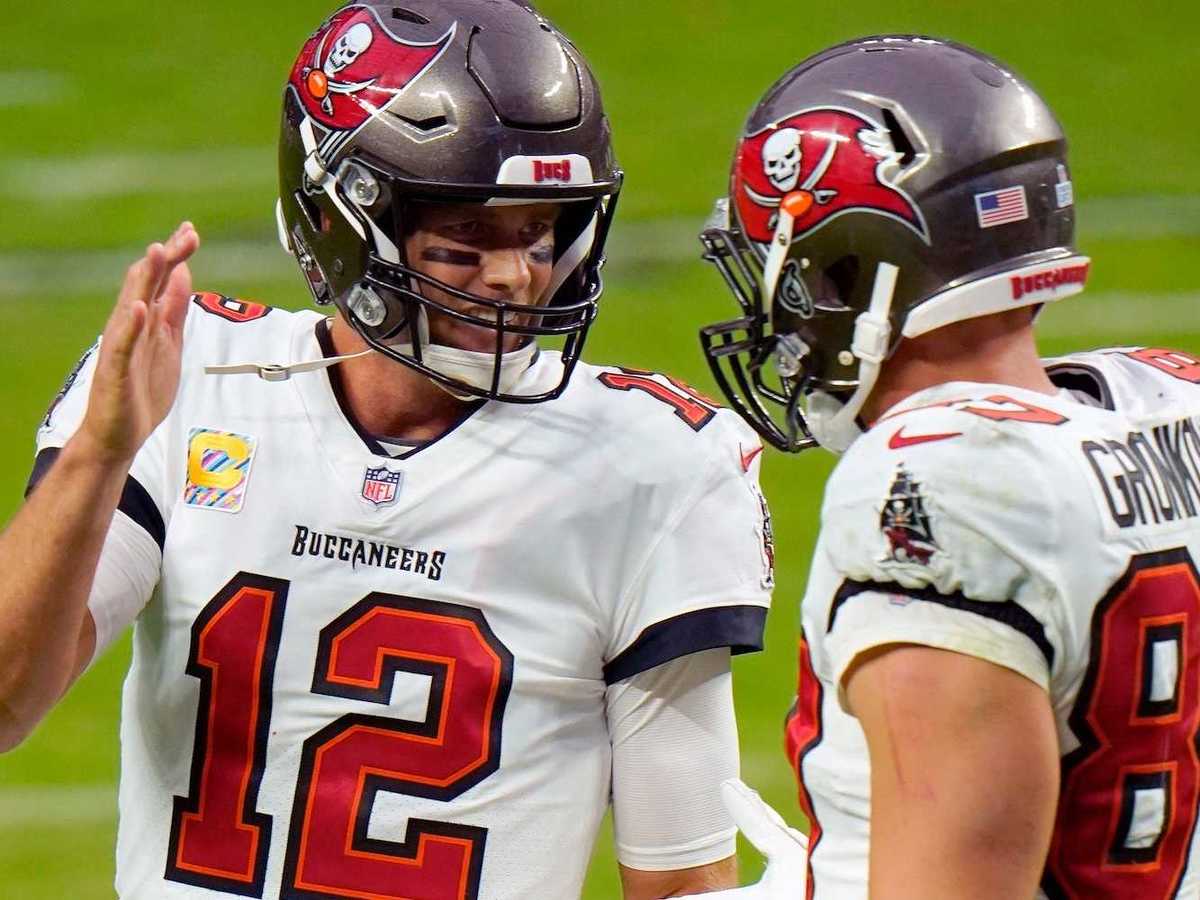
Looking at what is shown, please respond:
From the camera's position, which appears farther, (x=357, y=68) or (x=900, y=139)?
(x=357, y=68)

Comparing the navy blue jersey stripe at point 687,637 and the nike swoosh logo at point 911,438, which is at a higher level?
the nike swoosh logo at point 911,438

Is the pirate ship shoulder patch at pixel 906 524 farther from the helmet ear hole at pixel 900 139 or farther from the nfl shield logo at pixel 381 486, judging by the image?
the nfl shield logo at pixel 381 486

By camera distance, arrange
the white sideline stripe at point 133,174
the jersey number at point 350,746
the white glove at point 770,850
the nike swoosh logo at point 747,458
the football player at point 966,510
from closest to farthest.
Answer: the football player at point 966,510
the white glove at point 770,850
the jersey number at point 350,746
the nike swoosh logo at point 747,458
the white sideline stripe at point 133,174

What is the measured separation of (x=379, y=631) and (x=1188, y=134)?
6.15 meters

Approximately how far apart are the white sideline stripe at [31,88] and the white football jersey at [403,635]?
5.73 metres

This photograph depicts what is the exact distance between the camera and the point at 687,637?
257 centimetres

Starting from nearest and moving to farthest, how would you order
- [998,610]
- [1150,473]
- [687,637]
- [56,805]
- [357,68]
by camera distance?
[998,610], [1150,473], [687,637], [357,68], [56,805]

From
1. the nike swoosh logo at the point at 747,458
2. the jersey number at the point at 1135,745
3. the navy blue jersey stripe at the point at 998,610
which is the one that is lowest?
the jersey number at the point at 1135,745

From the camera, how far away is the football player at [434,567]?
2.58m

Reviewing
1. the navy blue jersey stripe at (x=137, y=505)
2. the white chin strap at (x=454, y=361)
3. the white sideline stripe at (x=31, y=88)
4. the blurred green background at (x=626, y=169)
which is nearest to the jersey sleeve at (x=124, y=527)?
the navy blue jersey stripe at (x=137, y=505)

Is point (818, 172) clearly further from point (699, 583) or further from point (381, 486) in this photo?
point (381, 486)

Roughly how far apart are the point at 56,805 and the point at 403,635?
90.5 inches

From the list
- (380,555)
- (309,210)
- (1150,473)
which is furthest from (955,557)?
(309,210)

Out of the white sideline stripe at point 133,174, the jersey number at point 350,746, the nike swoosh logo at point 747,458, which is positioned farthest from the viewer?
the white sideline stripe at point 133,174
